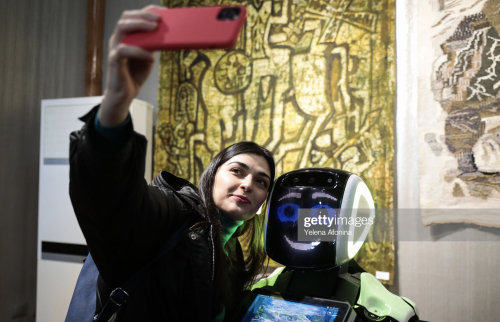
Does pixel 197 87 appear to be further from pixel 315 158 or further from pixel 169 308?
pixel 169 308

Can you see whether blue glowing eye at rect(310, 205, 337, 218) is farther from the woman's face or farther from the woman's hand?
the woman's hand

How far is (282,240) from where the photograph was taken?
1.15 meters

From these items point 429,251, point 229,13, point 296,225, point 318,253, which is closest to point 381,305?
point 318,253

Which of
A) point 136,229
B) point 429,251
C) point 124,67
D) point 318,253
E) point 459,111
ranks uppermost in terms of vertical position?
point 459,111

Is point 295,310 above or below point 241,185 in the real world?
below

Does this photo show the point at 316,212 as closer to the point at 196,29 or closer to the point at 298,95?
the point at 196,29

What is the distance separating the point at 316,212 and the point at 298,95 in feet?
4.83

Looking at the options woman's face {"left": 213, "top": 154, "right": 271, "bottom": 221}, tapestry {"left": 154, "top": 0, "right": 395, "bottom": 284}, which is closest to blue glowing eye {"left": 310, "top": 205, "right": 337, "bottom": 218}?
woman's face {"left": 213, "top": 154, "right": 271, "bottom": 221}

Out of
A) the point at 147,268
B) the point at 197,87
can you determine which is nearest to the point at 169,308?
the point at 147,268

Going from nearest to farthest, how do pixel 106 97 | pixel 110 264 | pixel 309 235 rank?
1. pixel 106 97
2. pixel 110 264
3. pixel 309 235

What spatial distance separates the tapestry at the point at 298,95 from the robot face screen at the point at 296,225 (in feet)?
4.00

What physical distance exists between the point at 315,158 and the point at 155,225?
1.65 m

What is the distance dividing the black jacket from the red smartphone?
206 millimetres

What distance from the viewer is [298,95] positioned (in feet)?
8.02
